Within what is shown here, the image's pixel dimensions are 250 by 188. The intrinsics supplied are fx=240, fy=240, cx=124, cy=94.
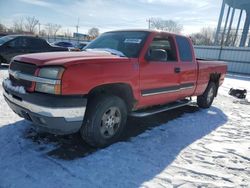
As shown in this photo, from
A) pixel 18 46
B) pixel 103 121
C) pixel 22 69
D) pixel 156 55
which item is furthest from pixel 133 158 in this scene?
pixel 18 46

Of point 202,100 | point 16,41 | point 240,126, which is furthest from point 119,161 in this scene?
point 16,41

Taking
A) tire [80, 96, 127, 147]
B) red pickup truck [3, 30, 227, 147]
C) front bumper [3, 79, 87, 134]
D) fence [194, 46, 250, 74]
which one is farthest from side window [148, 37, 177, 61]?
fence [194, 46, 250, 74]

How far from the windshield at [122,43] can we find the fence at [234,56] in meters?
18.8

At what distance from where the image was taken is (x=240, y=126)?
554 cm

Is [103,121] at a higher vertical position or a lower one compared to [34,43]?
lower

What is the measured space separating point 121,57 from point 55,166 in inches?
73.2

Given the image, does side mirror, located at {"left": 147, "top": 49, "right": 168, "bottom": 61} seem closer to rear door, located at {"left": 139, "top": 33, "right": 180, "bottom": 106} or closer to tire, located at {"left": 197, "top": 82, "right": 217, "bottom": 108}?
rear door, located at {"left": 139, "top": 33, "right": 180, "bottom": 106}

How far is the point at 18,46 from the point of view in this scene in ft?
37.3

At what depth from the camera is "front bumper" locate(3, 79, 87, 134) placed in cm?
299

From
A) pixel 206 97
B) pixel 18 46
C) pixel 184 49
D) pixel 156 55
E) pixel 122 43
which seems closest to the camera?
pixel 156 55

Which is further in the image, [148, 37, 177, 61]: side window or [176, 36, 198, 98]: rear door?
[176, 36, 198, 98]: rear door

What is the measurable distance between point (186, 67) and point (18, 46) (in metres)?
8.99

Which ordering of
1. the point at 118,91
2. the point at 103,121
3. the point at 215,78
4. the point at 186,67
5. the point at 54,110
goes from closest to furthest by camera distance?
the point at 54,110, the point at 103,121, the point at 118,91, the point at 186,67, the point at 215,78

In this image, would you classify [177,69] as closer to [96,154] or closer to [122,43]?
[122,43]
